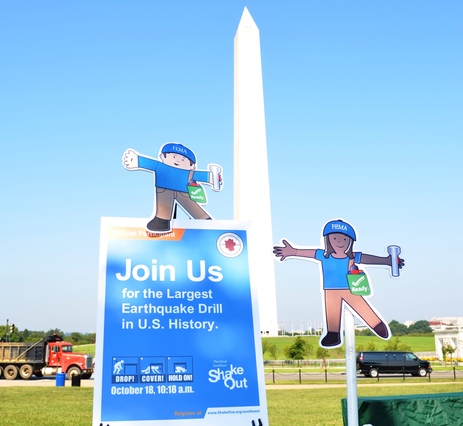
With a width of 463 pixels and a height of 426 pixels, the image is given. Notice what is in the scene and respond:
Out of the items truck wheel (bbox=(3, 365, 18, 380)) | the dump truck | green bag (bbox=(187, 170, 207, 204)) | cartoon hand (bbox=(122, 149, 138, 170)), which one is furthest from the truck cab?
green bag (bbox=(187, 170, 207, 204))

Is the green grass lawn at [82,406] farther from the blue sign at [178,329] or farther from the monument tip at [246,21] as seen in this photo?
the monument tip at [246,21]

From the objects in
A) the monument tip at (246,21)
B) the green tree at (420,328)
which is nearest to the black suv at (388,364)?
the monument tip at (246,21)

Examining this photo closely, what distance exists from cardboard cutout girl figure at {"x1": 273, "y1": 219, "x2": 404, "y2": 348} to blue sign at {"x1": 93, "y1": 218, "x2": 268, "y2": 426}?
2.81ft

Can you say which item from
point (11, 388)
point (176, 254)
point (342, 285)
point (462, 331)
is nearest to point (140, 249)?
point (176, 254)

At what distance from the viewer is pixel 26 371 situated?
3566 cm

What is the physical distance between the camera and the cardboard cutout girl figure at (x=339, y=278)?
21.8 ft

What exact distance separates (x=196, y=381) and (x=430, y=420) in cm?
338

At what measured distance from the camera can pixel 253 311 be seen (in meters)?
6.32

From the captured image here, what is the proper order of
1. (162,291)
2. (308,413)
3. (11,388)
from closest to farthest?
1. (162,291)
2. (308,413)
3. (11,388)

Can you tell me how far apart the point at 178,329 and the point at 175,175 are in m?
1.97

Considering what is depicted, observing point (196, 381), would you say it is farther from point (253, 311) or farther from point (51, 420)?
point (51, 420)

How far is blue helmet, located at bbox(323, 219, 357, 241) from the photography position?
689 cm

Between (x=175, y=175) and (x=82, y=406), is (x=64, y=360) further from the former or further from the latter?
(x=175, y=175)

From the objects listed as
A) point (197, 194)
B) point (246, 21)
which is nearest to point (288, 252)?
point (197, 194)
